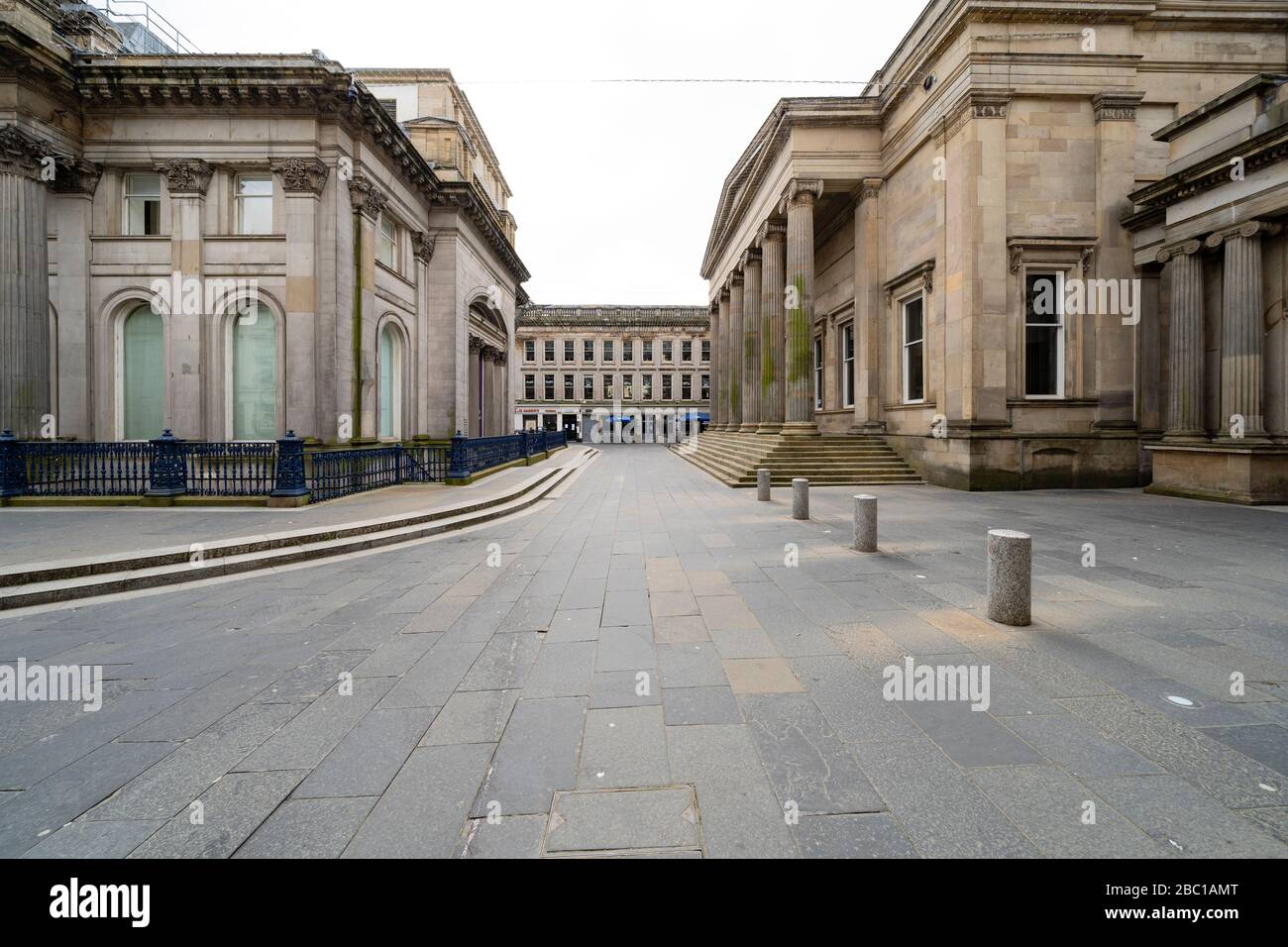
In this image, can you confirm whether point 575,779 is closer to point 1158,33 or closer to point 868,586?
point 868,586

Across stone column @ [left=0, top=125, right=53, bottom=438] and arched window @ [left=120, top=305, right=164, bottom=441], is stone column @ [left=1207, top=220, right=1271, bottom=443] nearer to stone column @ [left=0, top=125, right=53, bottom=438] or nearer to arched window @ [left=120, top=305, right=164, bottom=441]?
arched window @ [left=120, top=305, right=164, bottom=441]

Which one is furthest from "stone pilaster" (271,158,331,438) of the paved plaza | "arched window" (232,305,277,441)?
the paved plaza

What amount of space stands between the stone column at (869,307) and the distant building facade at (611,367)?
4349cm

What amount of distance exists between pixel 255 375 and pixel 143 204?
21.4 feet

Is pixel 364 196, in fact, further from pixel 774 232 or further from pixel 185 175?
pixel 774 232

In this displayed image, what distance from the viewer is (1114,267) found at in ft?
46.7

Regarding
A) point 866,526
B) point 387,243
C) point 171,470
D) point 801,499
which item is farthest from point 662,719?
point 387,243

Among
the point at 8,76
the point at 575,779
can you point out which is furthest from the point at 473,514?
the point at 8,76

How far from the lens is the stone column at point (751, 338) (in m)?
24.9

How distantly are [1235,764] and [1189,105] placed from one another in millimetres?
21498

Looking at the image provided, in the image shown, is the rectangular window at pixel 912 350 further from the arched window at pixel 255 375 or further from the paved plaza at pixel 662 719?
the arched window at pixel 255 375

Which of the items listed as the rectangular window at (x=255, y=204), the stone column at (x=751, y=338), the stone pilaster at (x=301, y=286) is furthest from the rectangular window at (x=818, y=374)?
the rectangular window at (x=255, y=204)

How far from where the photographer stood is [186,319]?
54.3 ft

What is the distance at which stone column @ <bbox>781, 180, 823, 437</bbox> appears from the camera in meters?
18.4
